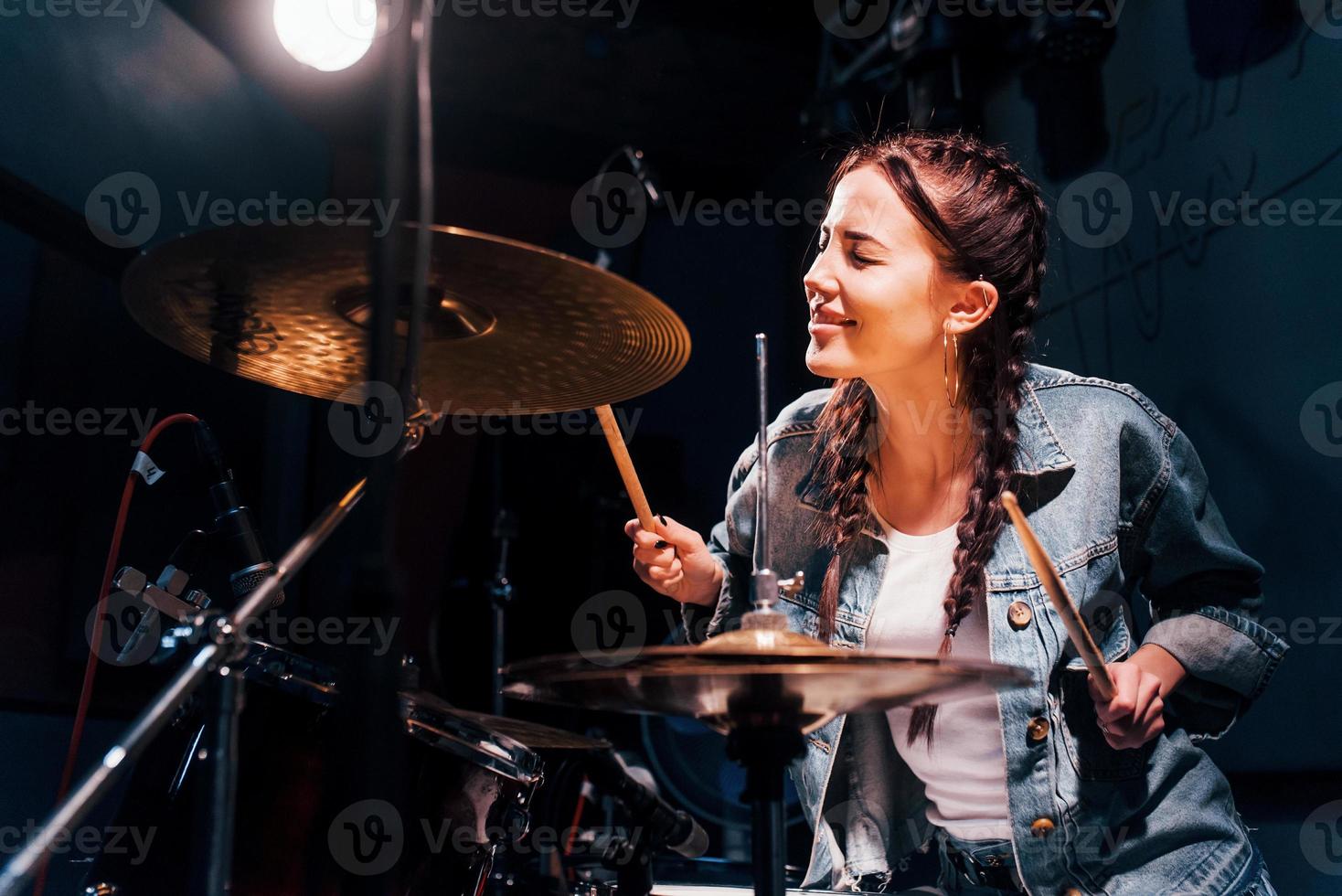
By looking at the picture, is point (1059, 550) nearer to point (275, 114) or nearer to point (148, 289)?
point (148, 289)

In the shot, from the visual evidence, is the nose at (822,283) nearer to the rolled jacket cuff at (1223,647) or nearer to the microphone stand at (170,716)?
the rolled jacket cuff at (1223,647)

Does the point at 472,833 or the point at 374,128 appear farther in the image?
the point at 472,833

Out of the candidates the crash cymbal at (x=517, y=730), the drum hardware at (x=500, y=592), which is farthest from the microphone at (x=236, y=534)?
the drum hardware at (x=500, y=592)

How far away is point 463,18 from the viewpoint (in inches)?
124

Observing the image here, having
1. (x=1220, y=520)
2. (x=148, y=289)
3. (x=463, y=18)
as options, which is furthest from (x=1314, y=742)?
(x=463, y=18)

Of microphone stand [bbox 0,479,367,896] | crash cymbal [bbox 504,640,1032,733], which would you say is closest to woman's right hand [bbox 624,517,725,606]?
crash cymbal [bbox 504,640,1032,733]

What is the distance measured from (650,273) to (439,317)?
2203 mm

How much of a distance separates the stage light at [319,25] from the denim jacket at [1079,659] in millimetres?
1170

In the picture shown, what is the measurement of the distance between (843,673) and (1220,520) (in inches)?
38.2

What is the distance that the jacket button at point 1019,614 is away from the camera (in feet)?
4.96

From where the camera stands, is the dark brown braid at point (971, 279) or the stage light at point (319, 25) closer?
the dark brown braid at point (971, 279)

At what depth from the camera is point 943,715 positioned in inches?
61.6

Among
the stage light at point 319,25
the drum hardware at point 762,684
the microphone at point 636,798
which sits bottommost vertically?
the microphone at point 636,798

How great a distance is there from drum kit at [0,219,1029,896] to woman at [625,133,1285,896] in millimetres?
304
